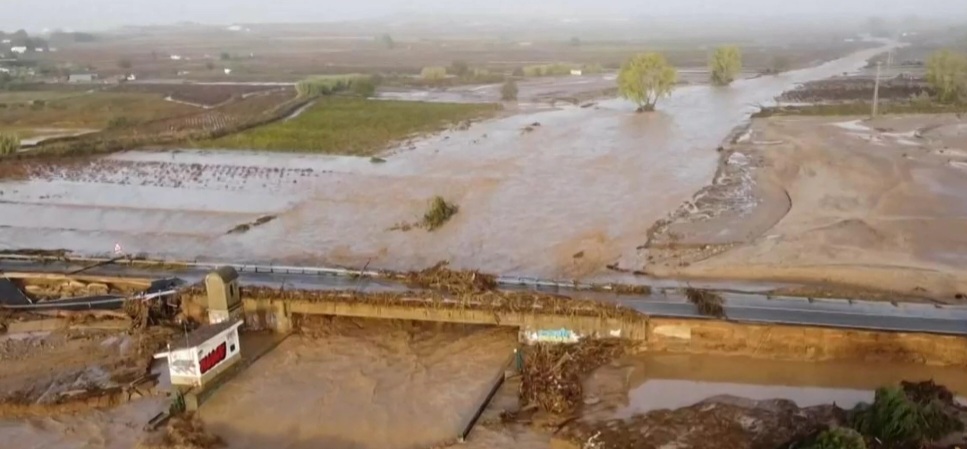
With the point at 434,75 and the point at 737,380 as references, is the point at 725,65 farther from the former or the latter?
the point at 737,380

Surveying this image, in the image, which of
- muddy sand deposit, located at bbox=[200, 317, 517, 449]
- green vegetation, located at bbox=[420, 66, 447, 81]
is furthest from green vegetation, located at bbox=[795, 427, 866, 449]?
green vegetation, located at bbox=[420, 66, 447, 81]

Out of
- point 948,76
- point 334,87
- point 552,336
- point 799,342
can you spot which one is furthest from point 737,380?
point 334,87

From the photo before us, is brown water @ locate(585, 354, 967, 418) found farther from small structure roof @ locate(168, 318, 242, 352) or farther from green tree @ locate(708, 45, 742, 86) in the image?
green tree @ locate(708, 45, 742, 86)

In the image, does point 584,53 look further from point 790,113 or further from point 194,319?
point 194,319

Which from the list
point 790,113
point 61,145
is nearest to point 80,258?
point 61,145

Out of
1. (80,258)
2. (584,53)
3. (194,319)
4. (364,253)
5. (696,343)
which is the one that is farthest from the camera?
(584,53)

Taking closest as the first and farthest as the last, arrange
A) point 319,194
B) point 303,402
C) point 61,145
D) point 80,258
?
1. point 303,402
2. point 80,258
3. point 319,194
4. point 61,145
